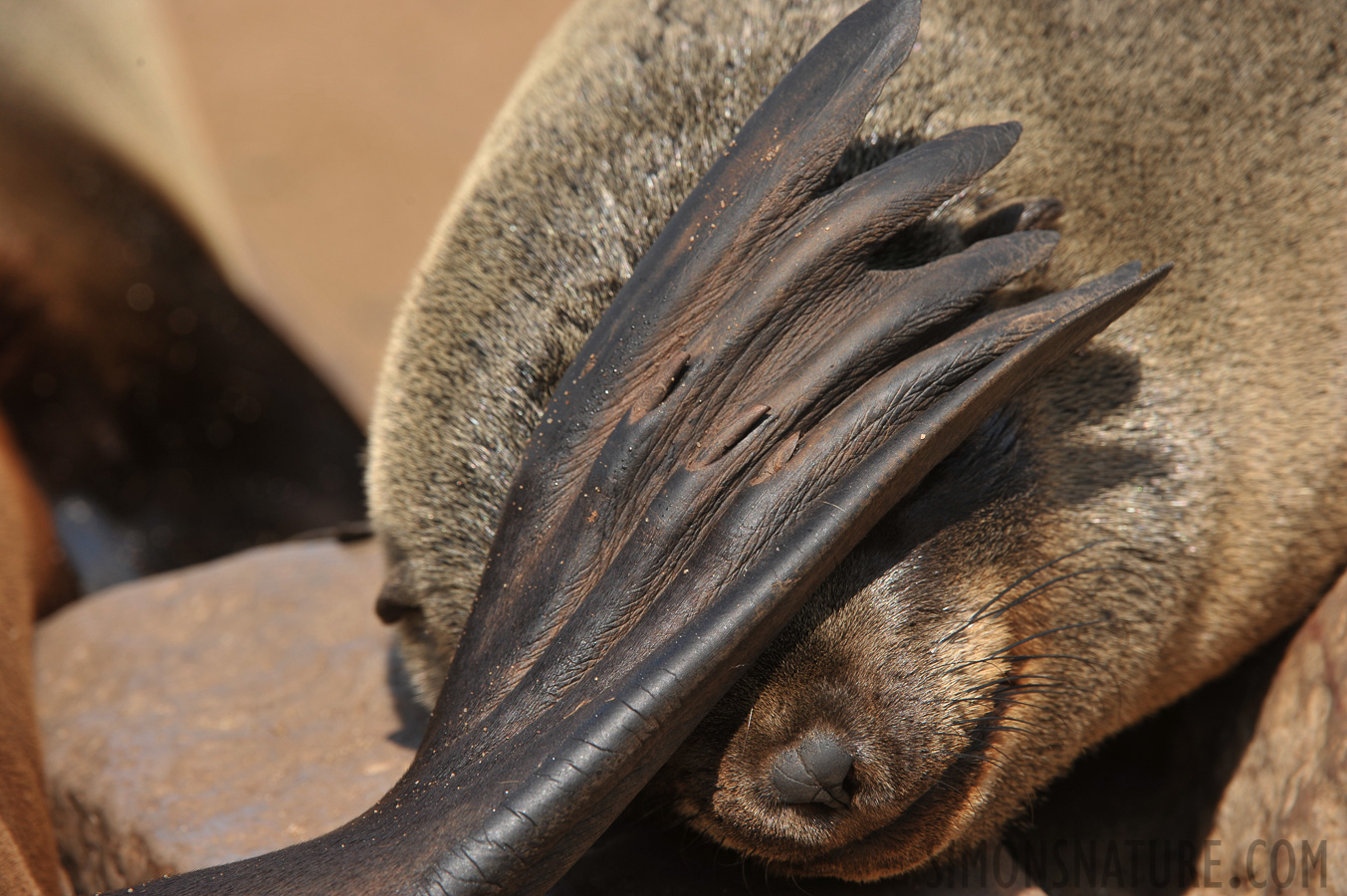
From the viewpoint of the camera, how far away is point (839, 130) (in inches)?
74.2

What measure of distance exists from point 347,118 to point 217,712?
549 centimetres

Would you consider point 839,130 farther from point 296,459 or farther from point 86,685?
point 296,459

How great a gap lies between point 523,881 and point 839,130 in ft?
4.11

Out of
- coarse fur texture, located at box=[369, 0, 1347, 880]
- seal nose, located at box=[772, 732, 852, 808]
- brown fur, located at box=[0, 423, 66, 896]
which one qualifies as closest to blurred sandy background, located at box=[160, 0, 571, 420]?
brown fur, located at box=[0, 423, 66, 896]

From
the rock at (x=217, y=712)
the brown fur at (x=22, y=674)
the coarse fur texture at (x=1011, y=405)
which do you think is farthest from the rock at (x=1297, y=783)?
the brown fur at (x=22, y=674)

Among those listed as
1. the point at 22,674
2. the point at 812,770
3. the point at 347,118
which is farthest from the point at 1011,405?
the point at 347,118

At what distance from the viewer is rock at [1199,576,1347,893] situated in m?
2.22

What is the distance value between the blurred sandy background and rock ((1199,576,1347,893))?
378 cm

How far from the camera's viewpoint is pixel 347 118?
7.47m

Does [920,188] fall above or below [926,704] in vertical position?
above

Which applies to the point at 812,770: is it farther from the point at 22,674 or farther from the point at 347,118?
the point at 347,118

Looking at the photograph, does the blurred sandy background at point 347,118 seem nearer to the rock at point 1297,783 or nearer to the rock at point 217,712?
the rock at point 217,712

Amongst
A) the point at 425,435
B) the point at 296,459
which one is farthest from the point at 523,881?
the point at 296,459

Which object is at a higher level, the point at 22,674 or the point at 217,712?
the point at 217,712
